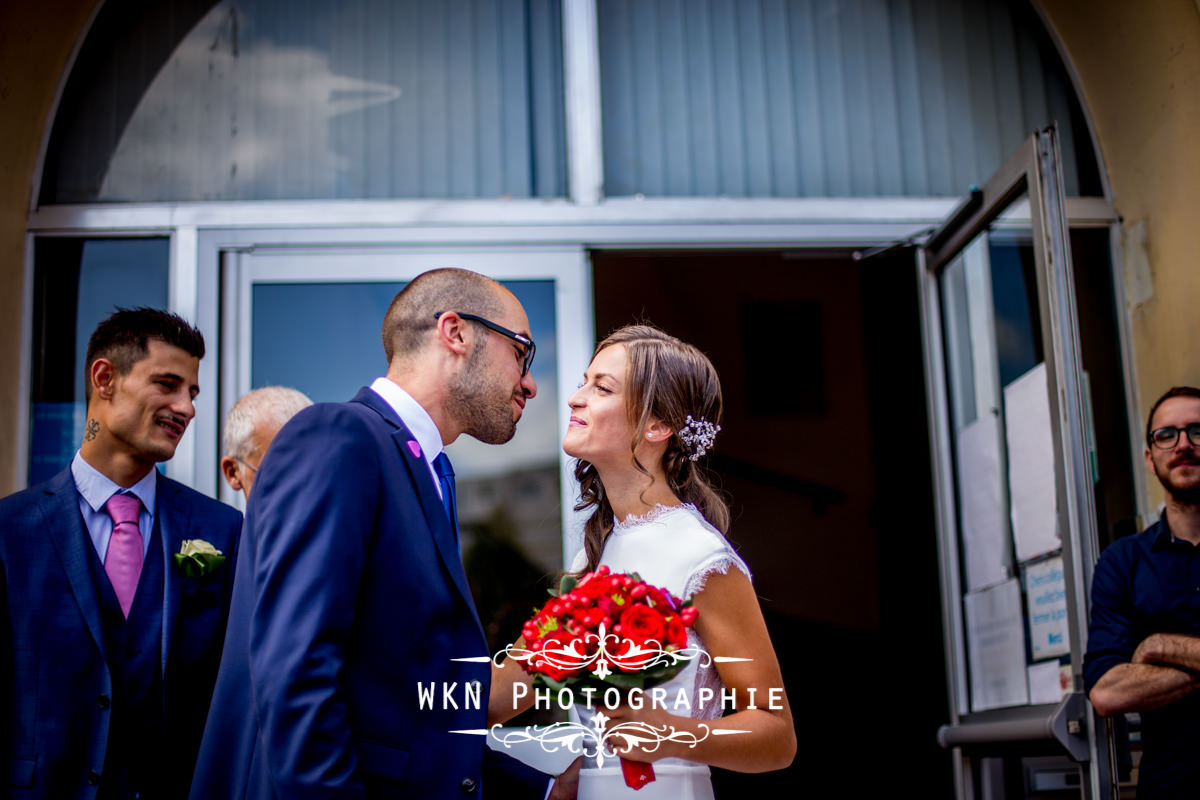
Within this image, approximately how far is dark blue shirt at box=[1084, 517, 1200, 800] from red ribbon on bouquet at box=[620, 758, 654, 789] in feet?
5.90

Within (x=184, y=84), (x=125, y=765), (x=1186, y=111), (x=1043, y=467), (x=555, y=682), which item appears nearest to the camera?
(x=555, y=682)

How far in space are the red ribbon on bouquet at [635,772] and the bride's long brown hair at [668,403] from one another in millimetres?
662

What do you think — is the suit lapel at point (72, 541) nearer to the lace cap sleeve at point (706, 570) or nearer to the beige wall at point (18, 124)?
the beige wall at point (18, 124)

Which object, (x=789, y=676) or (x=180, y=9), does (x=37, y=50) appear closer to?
(x=180, y=9)

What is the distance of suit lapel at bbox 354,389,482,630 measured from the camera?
9.02 feet

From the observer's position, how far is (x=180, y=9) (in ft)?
17.9

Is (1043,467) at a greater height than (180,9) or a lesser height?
lesser

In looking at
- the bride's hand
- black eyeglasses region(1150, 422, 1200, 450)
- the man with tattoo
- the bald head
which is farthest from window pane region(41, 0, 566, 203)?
the bride's hand

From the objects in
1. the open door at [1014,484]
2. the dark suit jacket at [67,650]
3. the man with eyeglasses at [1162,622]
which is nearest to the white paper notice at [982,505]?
the open door at [1014,484]

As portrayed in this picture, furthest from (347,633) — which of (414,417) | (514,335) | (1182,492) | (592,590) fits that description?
(1182,492)

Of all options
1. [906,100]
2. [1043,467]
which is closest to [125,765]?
[1043,467]

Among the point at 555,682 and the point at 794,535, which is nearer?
the point at 555,682

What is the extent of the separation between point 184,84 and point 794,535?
3.42m

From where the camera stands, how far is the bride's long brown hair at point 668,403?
346 cm
